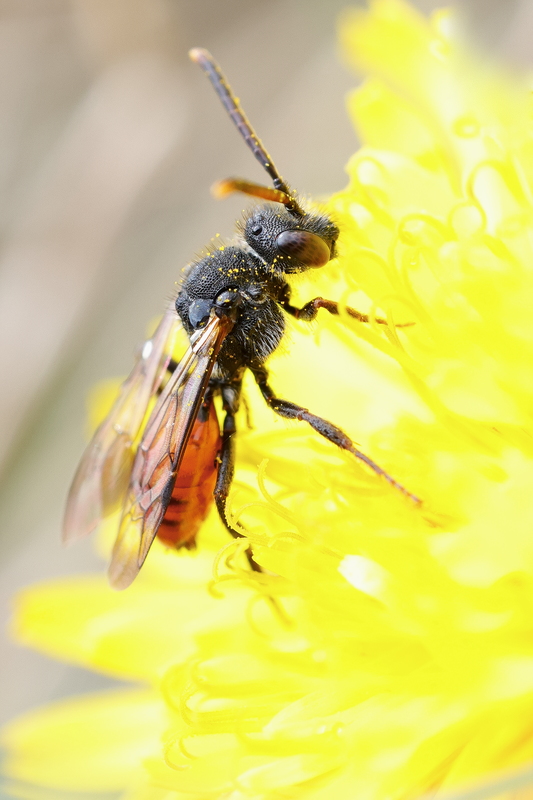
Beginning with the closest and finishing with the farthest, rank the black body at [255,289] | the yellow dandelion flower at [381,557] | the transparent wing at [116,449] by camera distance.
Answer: the yellow dandelion flower at [381,557] < the black body at [255,289] < the transparent wing at [116,449]

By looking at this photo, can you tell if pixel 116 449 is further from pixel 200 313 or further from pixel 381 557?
pixel 381 557

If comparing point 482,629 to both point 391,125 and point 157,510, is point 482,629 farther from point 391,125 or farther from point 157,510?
point 391,125

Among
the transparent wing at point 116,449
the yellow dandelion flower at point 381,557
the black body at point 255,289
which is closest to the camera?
the yellow dandelion flower at point 381,557

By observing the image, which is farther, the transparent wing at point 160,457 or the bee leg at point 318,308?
the bee leg at point 318,308

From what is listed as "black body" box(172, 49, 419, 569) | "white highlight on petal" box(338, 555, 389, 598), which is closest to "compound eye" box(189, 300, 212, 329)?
"black body" box(172, 49, 419, 569)

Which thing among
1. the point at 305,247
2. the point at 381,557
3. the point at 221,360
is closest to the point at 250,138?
the point at 305,247

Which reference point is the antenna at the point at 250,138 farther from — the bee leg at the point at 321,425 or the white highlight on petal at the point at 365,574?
the white highlight on petal at the point at 365,574

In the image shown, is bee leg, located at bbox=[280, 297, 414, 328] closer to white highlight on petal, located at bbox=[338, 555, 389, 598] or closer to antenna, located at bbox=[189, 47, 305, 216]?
antenna, located at bbox=[189, 47, 305, 216]

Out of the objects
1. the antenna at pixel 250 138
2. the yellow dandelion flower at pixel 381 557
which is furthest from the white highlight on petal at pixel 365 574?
the antenna at pixel 250 138
